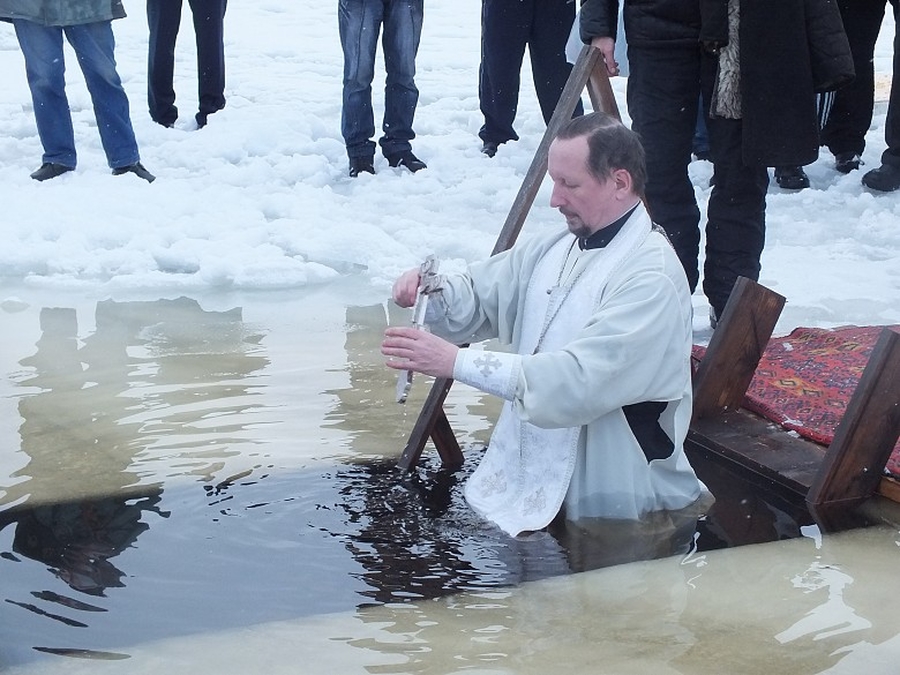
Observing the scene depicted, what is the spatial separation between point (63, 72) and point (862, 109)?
4.72 meters

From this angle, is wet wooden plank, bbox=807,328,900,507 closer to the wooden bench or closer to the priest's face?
the wooden bench

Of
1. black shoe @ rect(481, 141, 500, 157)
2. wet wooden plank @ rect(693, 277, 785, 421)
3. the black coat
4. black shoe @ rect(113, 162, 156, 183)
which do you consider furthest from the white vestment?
black shoe @ rect(481, 141, 500, 157)

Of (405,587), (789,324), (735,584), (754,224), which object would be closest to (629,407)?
(735,584)

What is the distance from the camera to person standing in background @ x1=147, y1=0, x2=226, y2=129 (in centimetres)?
868

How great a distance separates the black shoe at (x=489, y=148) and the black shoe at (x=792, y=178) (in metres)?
1.80

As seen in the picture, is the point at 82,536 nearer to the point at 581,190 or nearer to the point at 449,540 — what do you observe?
the point at 449,540

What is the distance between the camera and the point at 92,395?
187 inches

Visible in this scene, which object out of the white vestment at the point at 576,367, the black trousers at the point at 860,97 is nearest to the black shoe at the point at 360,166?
the black trousers at the point at 860,97

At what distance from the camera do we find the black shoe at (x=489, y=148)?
28.3 ft

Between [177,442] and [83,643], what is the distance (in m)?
1.40

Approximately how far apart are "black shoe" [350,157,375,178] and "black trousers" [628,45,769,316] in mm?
2978

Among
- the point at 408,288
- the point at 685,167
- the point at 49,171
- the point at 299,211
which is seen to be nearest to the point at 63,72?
the point at 49,171

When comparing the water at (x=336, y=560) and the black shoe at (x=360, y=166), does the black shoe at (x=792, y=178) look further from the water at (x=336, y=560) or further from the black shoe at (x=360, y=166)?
the water at (x=336, y=560)

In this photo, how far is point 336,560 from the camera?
135 inches
